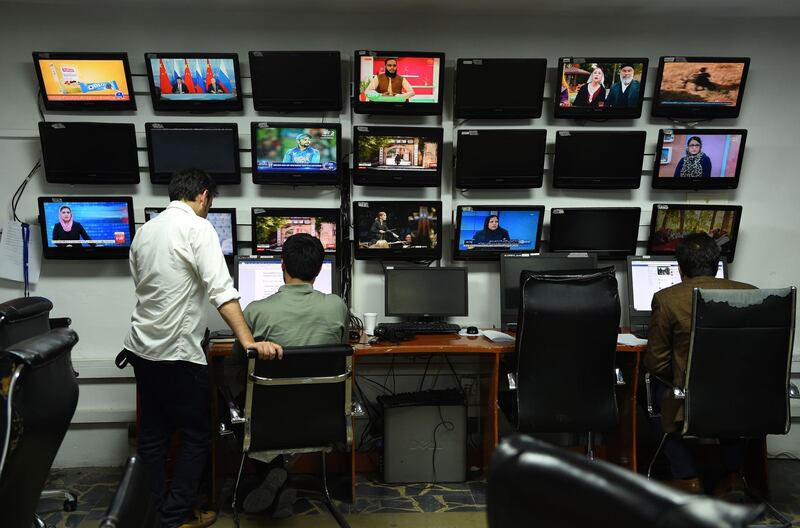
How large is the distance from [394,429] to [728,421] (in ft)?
5.07

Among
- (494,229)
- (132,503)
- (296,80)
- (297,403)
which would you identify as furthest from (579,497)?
(296,80)

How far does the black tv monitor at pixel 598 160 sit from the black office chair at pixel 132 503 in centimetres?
287

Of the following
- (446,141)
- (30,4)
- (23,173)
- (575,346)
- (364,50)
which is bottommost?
(575,346)

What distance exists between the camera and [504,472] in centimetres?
68

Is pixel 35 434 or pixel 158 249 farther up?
pixel 158 249

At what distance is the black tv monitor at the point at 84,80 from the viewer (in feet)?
9.96

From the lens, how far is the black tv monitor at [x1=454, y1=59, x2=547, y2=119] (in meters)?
3.13

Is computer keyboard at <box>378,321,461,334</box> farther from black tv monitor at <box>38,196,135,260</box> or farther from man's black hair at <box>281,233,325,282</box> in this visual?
black tv monitor at <box>38,196,135,260</box>

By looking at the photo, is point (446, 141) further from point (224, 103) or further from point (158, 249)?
point (158, 249)

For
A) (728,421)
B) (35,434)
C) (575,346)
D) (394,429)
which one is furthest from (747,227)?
(35,434)

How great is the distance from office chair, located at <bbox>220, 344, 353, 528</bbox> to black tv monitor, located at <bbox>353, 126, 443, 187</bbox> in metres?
1.39

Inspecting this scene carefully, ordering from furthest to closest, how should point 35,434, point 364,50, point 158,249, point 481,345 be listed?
1. point 364,50
2. point 481,345
3. point 158,249
4. point 35,434

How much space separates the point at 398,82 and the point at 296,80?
563 millimetres

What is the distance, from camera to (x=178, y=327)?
2.23 metres
